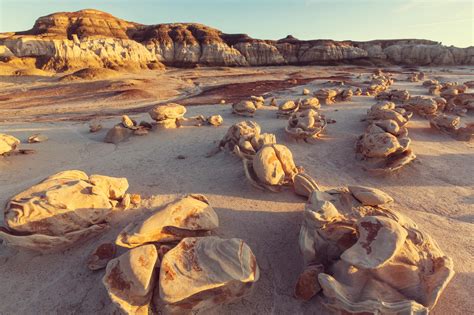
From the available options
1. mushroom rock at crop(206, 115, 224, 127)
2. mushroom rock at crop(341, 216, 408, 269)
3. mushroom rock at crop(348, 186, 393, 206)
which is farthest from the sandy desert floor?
mushroom rock at crop(348, 186, 393, 206)

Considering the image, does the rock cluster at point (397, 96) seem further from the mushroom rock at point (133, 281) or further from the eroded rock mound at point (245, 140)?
the mushroom rock at point (133, 281)

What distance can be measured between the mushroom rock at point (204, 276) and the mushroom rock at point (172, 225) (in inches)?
15.5

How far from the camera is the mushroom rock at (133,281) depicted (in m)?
2.51

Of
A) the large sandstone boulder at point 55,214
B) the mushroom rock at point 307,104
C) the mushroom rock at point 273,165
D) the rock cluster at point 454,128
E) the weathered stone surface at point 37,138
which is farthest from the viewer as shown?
the mushroom rock at point 307,104

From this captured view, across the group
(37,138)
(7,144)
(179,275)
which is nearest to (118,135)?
(37,138)

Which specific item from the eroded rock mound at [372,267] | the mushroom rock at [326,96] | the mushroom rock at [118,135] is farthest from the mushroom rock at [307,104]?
the eroded rock mound at [372,267]

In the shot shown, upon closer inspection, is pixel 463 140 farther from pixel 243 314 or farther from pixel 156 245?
pixel 156 245

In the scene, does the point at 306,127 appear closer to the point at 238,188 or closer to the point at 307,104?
the point at 238,188

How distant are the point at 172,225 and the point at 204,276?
2.61 feet

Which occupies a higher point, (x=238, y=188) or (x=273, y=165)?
(x=273, y=165)

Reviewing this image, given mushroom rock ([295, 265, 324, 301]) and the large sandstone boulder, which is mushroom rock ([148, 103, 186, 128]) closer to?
the large sandstone boulder

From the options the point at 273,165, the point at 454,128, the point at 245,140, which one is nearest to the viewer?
the point at 273,165

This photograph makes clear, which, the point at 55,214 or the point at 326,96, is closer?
the point at 55,214

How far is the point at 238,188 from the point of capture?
4945mm
